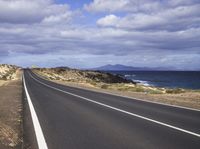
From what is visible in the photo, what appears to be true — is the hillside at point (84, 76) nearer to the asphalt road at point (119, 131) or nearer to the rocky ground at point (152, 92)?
the rocky ground at point (152, 92)

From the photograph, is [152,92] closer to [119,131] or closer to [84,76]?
[119,131]

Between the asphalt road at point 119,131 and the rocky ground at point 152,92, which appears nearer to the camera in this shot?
the asphalt road at point 119,131

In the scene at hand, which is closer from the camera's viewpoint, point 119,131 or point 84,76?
point 119,131

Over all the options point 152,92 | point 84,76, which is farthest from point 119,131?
point 84,76

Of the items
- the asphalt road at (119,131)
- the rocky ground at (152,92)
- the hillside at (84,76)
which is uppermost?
the asphalt road at (119,131)

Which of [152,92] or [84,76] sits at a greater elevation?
[152,92]

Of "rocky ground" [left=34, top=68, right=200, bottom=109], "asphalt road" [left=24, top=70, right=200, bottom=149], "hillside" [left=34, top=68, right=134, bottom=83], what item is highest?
"asphalt road" [left=24, top=70, right=200, bottom=149]

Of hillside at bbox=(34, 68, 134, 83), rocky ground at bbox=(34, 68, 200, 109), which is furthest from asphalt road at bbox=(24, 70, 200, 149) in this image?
hillside at bbox=(34, 68, 134, 83)

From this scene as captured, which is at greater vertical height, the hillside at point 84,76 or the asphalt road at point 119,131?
the asphalt road at point 119,131

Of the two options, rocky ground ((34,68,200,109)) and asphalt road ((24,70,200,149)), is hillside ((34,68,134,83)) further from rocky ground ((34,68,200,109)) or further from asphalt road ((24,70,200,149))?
asphalt road ((24,70,200,149))

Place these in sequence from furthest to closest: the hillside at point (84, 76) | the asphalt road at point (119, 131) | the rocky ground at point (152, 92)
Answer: the hillside at point (84, 76), the rocky ground at point (152, 92), the asphalt road at point (119, 131)

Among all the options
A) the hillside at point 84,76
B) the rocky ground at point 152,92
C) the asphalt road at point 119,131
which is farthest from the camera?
the hillside at point 84,76

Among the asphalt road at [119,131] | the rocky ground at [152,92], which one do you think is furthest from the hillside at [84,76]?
the asphalt road at [119,131]

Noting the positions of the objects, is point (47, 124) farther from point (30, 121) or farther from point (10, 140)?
point (10, 140)
